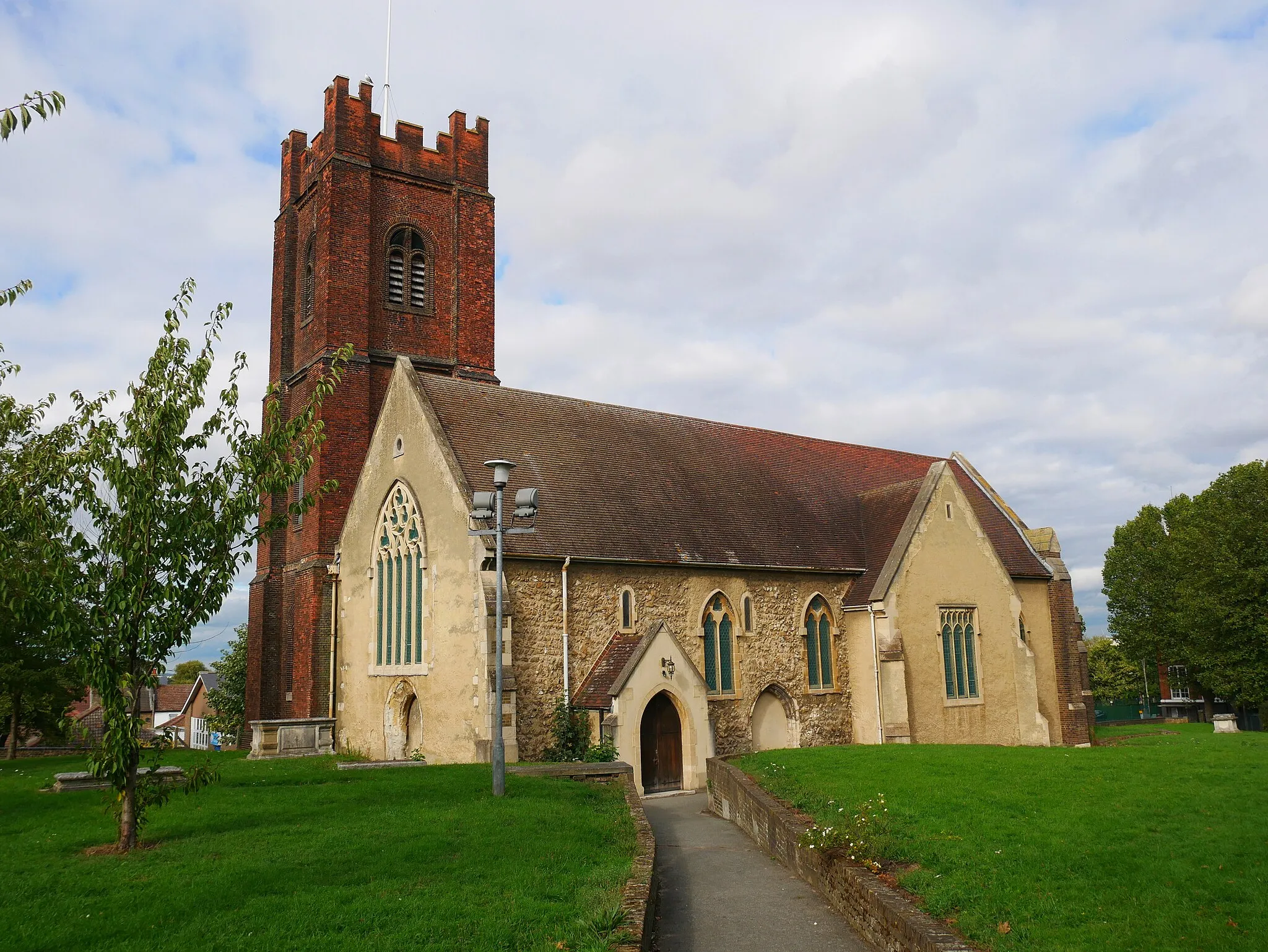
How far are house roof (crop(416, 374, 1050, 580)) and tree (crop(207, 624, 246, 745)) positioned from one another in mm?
18627

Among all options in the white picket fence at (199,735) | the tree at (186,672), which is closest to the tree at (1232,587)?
the white picket fence at (199,735)

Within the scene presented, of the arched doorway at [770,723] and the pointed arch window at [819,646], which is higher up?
the pointed arch window at [819,646]

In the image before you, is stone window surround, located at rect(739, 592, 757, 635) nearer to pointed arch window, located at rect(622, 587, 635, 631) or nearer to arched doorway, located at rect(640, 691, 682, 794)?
pointed arch window, located at rect(622, 587, 635, 631)

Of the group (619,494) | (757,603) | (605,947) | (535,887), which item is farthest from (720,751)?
(605,947)

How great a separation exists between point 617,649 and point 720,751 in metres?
3.98

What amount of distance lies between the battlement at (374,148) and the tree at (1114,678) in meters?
61.6

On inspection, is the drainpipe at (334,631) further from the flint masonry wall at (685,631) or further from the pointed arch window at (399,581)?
the flint masonry wall at (685,631)

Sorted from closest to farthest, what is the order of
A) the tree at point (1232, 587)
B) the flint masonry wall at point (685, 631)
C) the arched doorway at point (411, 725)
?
1. the flint masonry wall at point (685, 631)
2. the arched doorway at point (411, 725)
3. the tree at point (1232, 587)

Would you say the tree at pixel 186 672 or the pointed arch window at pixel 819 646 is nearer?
the pointed arch window at pixel 819 646

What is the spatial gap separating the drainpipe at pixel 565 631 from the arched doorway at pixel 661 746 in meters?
1.77

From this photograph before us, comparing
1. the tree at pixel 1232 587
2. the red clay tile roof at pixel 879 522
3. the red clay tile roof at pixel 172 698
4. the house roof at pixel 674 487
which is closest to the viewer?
the house roof at pixel 674 487

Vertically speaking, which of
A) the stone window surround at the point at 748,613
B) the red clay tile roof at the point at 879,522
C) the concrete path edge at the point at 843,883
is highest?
the red clay tile roof at the point at 879,522

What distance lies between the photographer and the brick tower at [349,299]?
2923cm

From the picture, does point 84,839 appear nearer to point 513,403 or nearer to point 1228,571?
point 513,403
